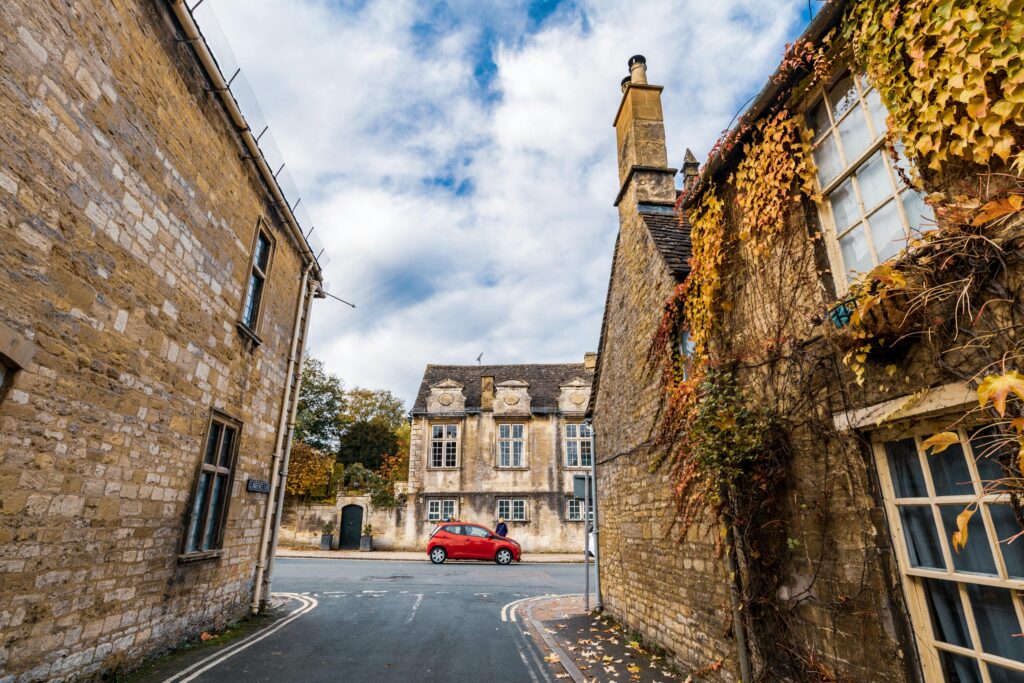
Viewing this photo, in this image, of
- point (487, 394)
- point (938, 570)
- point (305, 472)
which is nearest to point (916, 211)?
point (938, 570)

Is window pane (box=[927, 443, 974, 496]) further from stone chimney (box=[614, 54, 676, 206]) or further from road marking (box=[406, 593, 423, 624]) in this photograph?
road marking (box=[406, 593, 423, 624])

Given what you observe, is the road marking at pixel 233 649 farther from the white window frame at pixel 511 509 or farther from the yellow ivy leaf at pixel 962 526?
the white window frame at pixel 511 509

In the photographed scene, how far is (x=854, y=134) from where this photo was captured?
14.8ft

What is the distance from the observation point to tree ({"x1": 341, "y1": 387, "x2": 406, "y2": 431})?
3934 centimetres

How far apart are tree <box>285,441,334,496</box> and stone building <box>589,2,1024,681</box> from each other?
90.7 feet

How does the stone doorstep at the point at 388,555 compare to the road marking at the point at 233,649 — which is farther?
the stone doorstep at the point at 388,555

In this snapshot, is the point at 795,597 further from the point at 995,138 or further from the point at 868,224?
the point at 995,138

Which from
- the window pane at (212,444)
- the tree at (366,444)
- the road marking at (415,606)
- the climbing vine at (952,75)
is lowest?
the road marking at (415,606)

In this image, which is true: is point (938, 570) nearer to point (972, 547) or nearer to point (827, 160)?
point (972, 547)

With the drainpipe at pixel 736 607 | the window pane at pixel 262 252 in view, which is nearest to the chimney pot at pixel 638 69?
A: the window pane at pixel 262 252

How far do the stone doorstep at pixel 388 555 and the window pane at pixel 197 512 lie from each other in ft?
51.3

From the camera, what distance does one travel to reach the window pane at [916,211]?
12.0 feet

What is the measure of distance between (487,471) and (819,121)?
79.5 ft

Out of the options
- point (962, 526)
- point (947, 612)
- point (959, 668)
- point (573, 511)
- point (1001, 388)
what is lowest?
point (959, 668)
